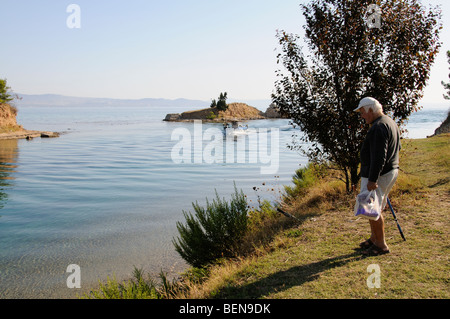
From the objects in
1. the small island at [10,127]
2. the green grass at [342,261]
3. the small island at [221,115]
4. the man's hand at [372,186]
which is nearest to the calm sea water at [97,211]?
the green grass at [342,261]

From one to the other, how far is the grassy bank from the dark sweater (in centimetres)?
163

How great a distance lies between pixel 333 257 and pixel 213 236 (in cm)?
325

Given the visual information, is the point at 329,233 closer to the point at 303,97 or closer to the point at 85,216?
the point at 303,97

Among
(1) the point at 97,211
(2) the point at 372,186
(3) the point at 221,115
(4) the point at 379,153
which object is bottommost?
(1) the point at 97,211

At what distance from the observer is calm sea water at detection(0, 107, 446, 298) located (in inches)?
351

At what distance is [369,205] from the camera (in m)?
5.51

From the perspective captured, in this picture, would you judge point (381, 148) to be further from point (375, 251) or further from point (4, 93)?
point (4, 93)

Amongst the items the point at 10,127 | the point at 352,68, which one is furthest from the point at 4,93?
the point at 352,68

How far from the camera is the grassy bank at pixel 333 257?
5.16 metres

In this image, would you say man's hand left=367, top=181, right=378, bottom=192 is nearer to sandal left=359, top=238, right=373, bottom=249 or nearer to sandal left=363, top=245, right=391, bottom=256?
sandal left=363, top=245, right=391, bottom=256

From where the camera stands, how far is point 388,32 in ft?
30.9

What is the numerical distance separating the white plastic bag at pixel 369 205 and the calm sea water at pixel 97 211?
436cm

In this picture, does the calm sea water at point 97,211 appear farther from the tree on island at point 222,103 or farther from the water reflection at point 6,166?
the tree on island at point 222,103

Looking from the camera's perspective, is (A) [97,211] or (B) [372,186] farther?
(A) [97,211]
